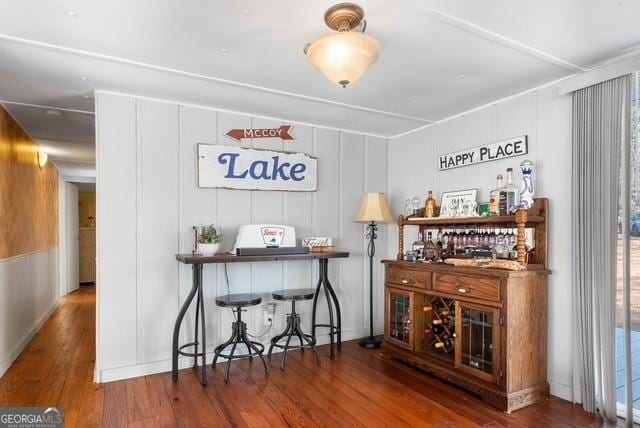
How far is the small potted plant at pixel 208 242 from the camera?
3387mm

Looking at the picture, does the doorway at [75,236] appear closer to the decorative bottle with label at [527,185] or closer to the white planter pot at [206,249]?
the white planter pot at [206,249]

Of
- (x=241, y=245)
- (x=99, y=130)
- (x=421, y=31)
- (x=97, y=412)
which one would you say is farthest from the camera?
(x=241, y=245)

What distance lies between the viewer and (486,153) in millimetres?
3508

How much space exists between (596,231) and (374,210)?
1.95 meters

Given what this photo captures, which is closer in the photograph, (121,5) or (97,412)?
(121,5)

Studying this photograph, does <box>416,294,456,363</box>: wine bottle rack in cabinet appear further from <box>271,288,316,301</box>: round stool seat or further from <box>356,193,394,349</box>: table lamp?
<box>271,288,316,301</box>: round stool seat

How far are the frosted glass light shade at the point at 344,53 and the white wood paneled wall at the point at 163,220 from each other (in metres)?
2.01

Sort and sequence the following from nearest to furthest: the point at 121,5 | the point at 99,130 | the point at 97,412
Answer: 1. the point at 121,5
2. the point at 97,412
3. the point at 99,130

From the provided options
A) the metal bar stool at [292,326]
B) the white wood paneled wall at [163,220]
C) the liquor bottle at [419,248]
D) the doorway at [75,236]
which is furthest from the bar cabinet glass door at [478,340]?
the doorway at [75,236]

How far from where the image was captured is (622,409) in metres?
2.62

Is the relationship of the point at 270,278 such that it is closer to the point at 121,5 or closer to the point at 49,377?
the point at 49,377

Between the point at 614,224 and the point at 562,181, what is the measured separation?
1.66ft

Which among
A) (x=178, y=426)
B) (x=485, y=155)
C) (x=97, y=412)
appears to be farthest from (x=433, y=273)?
(x=97, y=412)

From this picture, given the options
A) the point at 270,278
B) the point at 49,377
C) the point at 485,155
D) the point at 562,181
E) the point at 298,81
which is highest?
the point at 298,81
